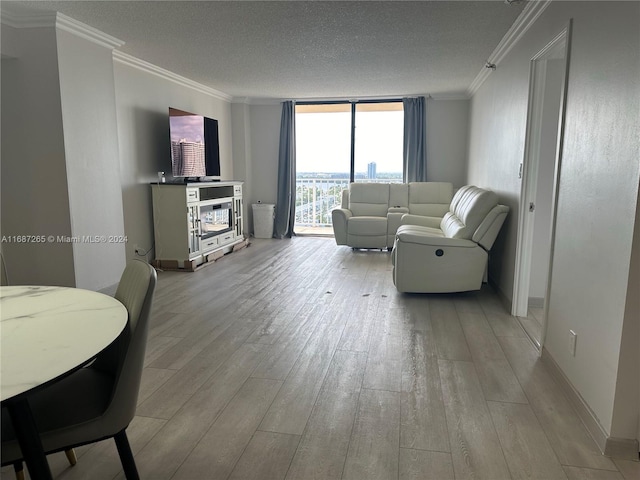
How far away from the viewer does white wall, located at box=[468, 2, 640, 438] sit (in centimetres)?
175

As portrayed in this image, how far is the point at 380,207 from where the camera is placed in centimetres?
664

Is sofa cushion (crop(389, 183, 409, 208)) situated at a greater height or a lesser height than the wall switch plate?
greater

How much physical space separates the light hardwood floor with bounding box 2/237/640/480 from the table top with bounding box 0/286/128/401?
0.71 metres

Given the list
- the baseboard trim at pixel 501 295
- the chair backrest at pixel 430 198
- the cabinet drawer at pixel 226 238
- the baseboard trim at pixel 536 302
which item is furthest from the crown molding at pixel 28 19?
the chair backrest at pixel 430 198

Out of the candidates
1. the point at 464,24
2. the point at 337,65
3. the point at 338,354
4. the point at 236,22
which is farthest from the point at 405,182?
the point at 338,354

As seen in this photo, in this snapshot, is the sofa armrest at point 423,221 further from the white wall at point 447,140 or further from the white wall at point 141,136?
the white wall at point 141,136

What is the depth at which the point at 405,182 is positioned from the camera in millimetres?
7246

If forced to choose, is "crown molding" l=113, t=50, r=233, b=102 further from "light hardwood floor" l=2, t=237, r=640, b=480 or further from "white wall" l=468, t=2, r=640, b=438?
"white wall" l=468, t=2, r=640, b=438

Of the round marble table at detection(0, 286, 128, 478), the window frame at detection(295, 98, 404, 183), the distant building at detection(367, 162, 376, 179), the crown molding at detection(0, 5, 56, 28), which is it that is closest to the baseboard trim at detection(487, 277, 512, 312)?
the round marble table at detection(0, 286, 128, 478)

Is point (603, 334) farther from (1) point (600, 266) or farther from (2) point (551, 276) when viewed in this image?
(2) point (551, 276)

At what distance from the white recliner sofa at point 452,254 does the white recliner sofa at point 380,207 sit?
2.24 metres

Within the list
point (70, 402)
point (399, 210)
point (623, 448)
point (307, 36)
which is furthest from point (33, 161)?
point (399, 210)

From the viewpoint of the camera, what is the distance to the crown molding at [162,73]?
454 cm

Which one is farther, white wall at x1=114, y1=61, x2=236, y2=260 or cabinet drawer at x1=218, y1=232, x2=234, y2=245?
cabinet drawer at x1=218, y1=232, x2=234, y2=245
